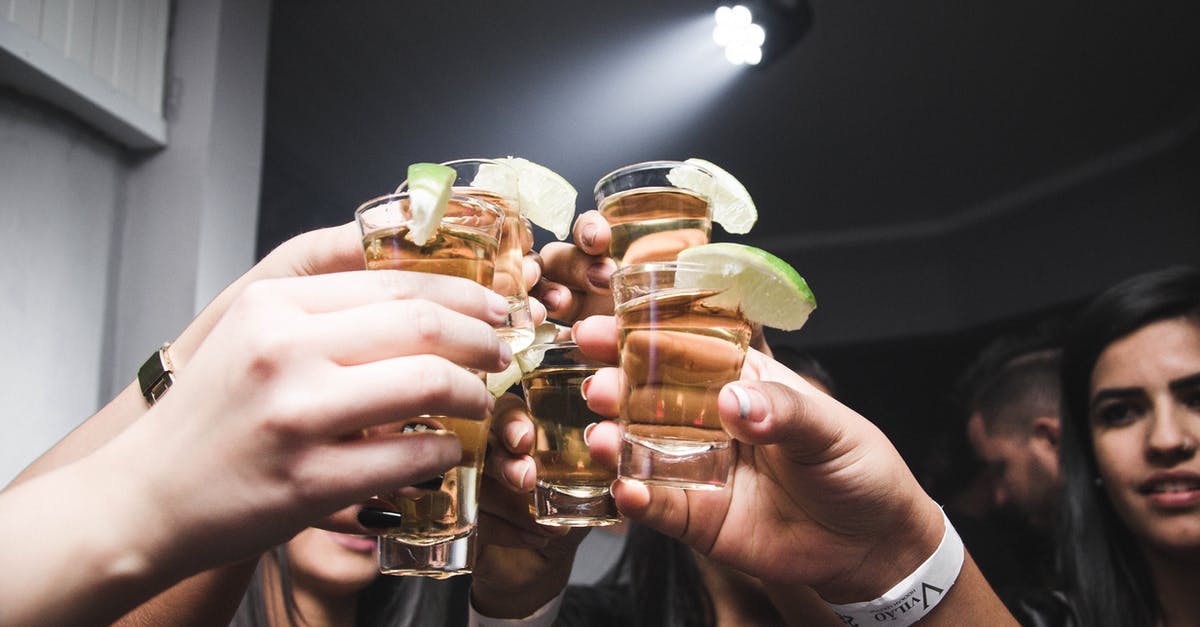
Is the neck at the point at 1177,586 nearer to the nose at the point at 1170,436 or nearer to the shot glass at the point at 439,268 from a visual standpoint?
the nose at the point at 1170,436

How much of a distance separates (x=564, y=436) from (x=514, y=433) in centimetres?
11

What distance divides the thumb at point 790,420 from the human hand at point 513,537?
433 mm

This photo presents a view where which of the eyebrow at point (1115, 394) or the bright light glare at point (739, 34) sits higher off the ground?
the bright light glare at point (739, 34)

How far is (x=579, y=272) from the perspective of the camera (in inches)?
56.0

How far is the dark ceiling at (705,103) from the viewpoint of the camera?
3232 mm

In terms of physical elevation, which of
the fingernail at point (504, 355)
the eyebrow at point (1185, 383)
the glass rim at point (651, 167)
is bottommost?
the eyebrow at point (1185, 383)

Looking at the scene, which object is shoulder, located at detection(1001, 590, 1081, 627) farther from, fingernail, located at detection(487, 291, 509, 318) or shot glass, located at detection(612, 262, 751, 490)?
fingernail, located at detection(487, 291, 509, 318)

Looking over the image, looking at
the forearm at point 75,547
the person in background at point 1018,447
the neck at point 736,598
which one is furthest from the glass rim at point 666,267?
the person in background at point 1018,447

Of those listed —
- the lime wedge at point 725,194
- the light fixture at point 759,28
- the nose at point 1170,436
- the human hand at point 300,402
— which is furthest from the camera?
the light fixture at point 759,28

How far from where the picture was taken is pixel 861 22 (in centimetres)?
320

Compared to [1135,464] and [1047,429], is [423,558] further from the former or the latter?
[1047,429]

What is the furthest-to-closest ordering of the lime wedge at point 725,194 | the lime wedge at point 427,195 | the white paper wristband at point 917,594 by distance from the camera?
1. the lime wedge at point 725,194
2. the white paper wristband at point 917,594
3. the lime wedge at point 427,195

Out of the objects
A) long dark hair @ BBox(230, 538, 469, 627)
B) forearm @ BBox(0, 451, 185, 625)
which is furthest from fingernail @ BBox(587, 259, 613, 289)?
long dark hair @ BBox(230, 538, 469, 627)

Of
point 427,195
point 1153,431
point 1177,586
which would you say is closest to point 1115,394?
point 1153,431
